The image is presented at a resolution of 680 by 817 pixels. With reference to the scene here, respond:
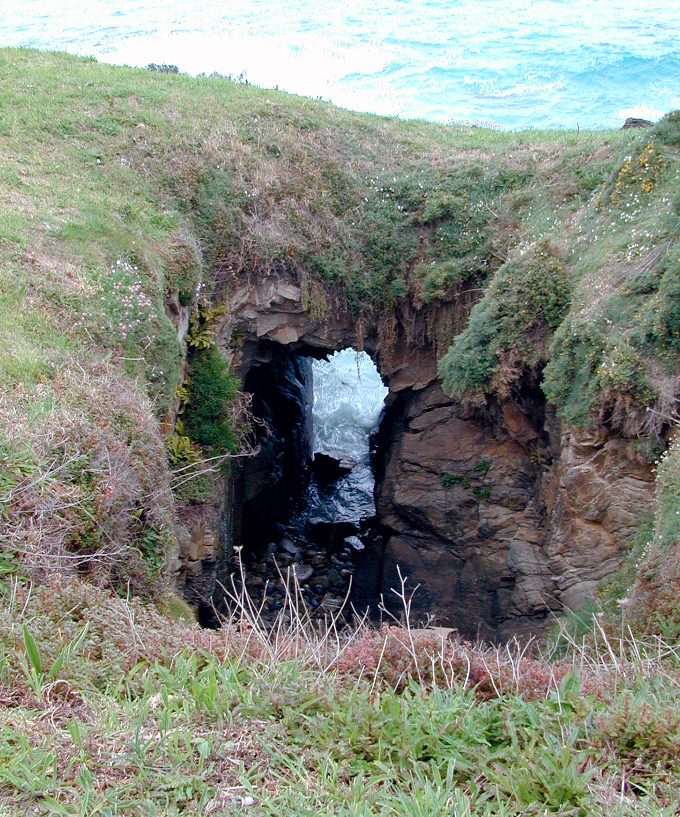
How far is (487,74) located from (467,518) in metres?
28.4

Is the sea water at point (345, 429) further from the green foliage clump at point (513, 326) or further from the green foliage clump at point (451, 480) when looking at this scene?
the green foliage clump at point (513, 326)

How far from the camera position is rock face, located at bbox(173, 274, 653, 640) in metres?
9.18

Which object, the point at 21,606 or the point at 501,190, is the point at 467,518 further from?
the point at 21,606

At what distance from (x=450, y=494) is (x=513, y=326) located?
365cm

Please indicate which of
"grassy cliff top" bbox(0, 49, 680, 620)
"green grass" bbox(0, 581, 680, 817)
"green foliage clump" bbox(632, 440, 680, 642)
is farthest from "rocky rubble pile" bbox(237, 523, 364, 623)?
"green grass" bbox(0, 581, 680, 817)

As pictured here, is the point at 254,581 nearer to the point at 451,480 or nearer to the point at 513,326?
the point at 451,480

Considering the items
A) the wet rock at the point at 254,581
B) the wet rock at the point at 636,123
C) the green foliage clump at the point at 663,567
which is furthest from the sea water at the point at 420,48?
the green foliage clump at the point at 663,567

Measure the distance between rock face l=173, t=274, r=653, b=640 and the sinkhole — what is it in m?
0.09

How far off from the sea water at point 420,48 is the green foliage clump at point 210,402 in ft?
69.4

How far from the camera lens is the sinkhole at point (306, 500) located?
13.3 m

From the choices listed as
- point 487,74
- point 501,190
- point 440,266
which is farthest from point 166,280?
point 487,74

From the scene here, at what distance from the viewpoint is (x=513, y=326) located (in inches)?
396

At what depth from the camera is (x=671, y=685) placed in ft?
12.6

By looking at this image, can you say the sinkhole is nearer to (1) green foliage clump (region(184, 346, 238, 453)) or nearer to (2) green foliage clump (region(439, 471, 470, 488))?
(1) green foliage clump (region(184, 346, 238, 453))
